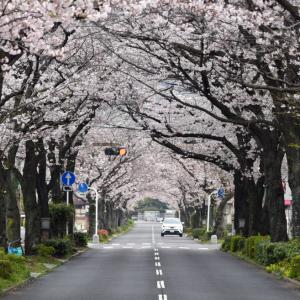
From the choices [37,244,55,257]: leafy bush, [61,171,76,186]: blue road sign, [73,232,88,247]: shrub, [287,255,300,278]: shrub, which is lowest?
[287,255,300,278]: shrub

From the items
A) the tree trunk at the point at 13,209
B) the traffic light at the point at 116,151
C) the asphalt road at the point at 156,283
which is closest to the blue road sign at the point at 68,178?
the traffic light at the point at 116,151

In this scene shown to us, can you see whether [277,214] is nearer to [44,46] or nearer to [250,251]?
[250,251]

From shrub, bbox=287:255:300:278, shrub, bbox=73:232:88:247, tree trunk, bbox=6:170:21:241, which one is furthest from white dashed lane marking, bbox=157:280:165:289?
shrub, bbox=73:232:88:247

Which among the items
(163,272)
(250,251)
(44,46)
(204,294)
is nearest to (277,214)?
(250,251)

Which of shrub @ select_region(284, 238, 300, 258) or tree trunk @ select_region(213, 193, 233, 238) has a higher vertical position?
tree trunk @ select_region(213, 193, 233, 238)

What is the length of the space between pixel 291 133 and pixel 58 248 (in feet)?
38.3

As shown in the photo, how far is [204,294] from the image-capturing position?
17734 millimetres

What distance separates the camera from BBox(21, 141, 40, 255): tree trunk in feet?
94.8

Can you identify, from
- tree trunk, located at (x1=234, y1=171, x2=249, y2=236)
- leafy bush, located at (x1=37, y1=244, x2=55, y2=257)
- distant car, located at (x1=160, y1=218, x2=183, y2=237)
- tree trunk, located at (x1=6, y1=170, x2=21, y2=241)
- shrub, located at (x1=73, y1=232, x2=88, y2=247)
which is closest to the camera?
tree trunk, located at (x1=6, y1=170, x2=21, y2=241)

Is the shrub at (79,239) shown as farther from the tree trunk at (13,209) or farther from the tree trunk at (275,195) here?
the tree trunk at (275,195)

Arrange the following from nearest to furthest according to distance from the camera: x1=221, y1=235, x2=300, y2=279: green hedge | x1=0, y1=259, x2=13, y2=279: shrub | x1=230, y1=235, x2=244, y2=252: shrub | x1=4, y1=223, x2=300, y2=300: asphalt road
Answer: x1=4, y1=223, x2=300, y2=300: asphalt road, x1=0, y1=259, x2=13, y2=279: shrub, x1=221, y1=235, x2=300, y2=279: green hedge, x1=230, y1=235, x2=244, y2=252: shrub

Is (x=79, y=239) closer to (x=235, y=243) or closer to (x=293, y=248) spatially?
(x=235, y=243)

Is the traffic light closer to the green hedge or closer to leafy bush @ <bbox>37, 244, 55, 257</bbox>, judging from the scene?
leafy bush @ <bbox>37, 244, 55, 257</bbox>

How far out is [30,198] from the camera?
29.4 m
